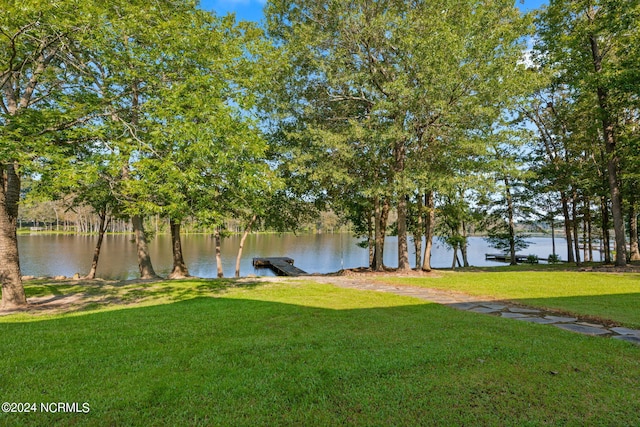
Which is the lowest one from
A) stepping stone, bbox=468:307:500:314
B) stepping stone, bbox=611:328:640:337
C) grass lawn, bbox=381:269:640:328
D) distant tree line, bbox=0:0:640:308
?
stepping stone, bbox=468:307:500:314

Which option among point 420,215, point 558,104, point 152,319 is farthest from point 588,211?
point 152,319

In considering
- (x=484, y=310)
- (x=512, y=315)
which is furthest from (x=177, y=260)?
(x=512, y=315)

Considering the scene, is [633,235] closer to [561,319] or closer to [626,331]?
[561,319]

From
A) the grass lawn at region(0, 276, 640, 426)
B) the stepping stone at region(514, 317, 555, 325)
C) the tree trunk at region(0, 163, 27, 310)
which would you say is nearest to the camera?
the grass lawn at region(0, 276, 640, 426)

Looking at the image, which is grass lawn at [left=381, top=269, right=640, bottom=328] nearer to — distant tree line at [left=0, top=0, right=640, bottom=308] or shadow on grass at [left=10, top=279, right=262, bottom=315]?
distant tree line at [left=0, top=0, right=640, bottom=308]

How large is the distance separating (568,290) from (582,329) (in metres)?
4.56

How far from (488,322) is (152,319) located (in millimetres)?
5782

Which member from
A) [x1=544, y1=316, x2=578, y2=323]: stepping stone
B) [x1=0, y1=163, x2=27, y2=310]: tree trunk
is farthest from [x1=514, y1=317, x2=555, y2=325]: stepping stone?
[x1=0, y1=163, x2=27, y2=310]: tree trunk

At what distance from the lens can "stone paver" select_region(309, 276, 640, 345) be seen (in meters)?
4.87

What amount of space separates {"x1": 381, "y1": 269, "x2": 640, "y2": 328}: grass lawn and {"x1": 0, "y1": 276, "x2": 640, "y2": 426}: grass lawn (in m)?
2.19

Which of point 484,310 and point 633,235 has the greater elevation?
point 633,235

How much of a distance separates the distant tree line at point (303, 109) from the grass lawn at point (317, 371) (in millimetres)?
2557

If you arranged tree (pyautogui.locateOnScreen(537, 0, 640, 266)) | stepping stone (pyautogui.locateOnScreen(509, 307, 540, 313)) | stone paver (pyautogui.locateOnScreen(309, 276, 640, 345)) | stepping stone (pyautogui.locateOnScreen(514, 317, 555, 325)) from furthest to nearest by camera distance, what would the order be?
tree (pyautogui.locateOnScreen(537, 0, 640, 266)) < stepping stone (pyautogui.locateOnScreen(509, 307, 540, 313)) < stepping stone (pyautogui.locateOnScreen(514, 317, 555, 325)) < stone paver (pyautogui.locateOnScreen(309, 276, 640, 345))

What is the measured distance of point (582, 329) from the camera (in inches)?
197
